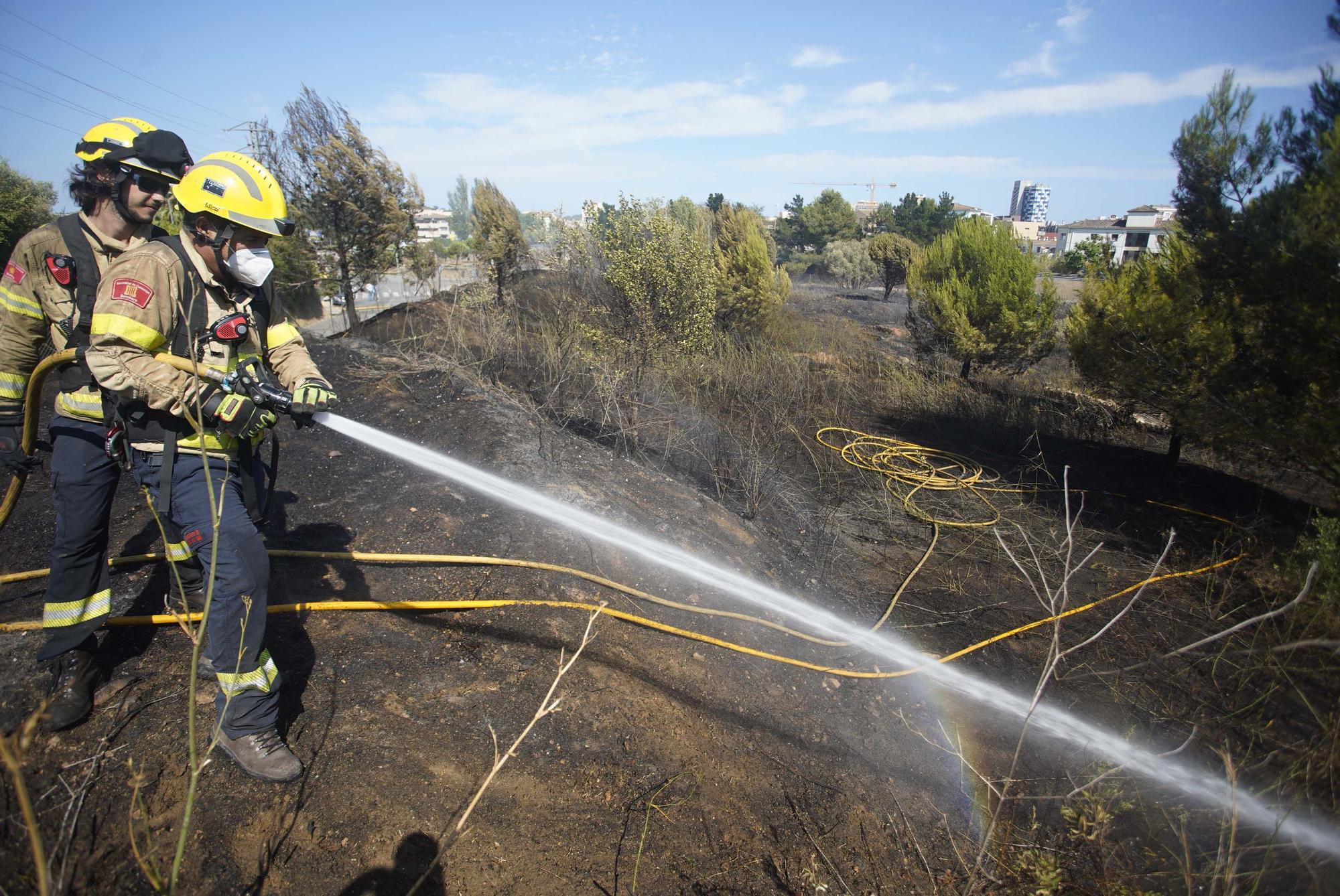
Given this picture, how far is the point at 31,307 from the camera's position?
8.47ft

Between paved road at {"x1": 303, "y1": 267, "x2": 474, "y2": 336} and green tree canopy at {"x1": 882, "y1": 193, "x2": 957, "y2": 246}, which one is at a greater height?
green tree canopy at {"x1": 882, "y1": 193, "x2": 957, "y2": 246}

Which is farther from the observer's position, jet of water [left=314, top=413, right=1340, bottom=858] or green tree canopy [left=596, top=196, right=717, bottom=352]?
green tree canopy [left=596, top=196, right=717, bottom=352]

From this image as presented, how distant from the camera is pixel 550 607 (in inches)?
145

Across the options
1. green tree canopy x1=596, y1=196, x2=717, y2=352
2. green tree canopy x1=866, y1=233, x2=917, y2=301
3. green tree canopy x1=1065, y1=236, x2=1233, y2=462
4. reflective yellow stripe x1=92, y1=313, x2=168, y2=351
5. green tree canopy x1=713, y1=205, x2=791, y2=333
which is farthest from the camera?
green tree canopy x1=866, y1=233, x2=917, y2=301

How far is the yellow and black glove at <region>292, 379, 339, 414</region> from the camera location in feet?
8.36

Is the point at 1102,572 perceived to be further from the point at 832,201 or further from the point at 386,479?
the point at 832,201

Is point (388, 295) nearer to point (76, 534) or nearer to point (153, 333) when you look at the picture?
point (76, 534)

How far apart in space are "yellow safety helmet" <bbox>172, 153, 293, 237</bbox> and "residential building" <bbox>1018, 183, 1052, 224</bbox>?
20862cm

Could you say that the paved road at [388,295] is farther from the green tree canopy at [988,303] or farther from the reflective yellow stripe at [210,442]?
the reflective yellow stripe at [210,442]

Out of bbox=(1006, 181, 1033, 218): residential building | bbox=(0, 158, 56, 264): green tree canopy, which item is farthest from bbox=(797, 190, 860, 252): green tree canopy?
bbox=(1006, 181, 1033, 218): residential building

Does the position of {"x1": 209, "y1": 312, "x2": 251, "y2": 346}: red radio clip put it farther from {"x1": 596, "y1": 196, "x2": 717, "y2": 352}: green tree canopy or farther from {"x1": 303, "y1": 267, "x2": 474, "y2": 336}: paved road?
{"x1": 303, "y1": 267, "x2": 474, "y2": 336}: paved road

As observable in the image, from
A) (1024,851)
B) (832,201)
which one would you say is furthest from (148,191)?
(832,201)

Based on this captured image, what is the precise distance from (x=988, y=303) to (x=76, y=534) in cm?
1284

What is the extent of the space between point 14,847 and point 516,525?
109 inches
